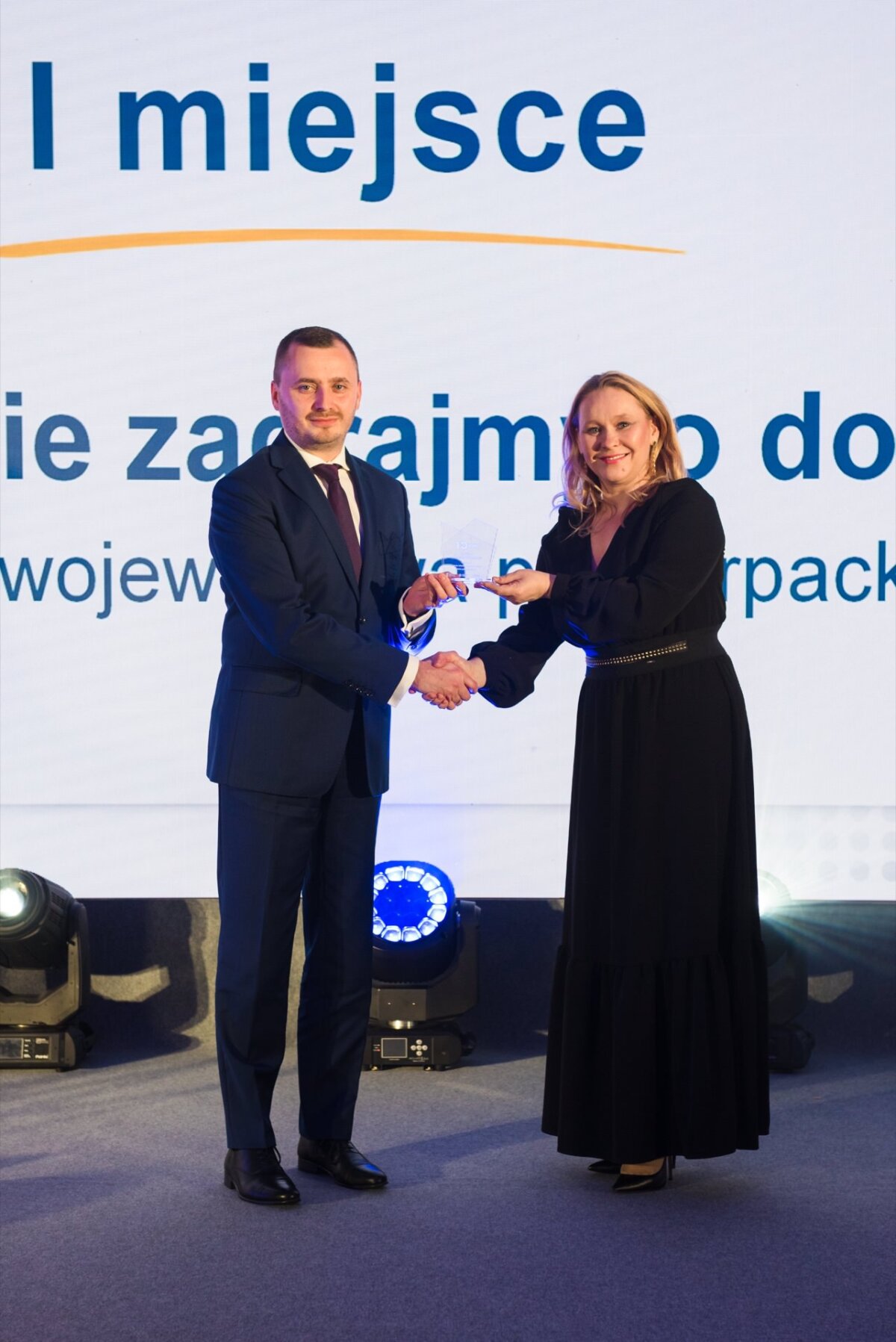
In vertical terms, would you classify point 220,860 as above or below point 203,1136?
above

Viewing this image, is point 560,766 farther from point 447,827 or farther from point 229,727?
point 229,727

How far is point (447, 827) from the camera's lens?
421 cm

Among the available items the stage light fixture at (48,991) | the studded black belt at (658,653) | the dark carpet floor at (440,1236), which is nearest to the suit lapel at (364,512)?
the studded black belt at (658,653)

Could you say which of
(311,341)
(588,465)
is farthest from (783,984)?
(311,341)

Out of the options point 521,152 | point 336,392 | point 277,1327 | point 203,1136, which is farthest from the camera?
point 521,152

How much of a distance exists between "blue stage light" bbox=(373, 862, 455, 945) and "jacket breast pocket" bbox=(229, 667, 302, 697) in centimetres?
132

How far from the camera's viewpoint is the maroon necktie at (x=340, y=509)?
9.60 feet

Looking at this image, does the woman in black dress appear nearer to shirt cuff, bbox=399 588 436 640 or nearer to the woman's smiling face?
the woman's smiling face

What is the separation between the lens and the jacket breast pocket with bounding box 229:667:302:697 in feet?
9.30

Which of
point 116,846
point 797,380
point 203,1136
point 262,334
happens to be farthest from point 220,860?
point 797,380

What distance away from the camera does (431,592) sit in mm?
2883

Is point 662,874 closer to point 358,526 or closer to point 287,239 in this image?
point 358,526

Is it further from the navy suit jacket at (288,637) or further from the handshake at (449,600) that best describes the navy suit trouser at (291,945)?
the handshake at (449,600)

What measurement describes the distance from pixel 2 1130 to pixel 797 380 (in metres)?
2.83
